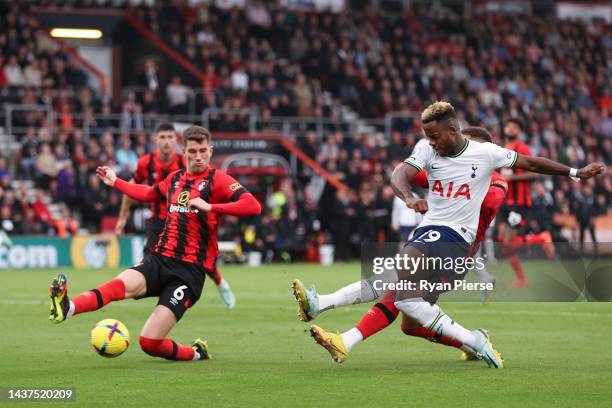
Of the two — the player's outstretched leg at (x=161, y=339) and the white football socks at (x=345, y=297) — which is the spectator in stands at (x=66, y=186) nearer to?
the player's outstretched leg at (x=161, y=339)

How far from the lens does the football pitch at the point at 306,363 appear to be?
26.3ft

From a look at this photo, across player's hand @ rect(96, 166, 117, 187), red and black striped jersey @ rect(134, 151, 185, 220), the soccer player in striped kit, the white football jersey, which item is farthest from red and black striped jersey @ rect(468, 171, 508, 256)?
red and black striped jersey @ rect(134, 151, 185, 220)

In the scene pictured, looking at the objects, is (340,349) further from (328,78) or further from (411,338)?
(328,78)

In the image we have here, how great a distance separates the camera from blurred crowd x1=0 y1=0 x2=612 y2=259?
28.2 metres

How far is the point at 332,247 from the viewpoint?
94.0ft

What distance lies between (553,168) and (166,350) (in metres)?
3.35

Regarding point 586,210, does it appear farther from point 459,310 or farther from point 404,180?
point 404,180

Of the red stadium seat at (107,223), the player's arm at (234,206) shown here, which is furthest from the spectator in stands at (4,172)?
the player's arm at (234,206)

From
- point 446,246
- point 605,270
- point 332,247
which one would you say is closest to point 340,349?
point 446,246

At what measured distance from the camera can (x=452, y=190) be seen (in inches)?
372

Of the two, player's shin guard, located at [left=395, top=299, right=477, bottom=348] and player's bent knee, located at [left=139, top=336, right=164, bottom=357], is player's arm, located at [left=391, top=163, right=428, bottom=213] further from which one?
player's bent knee, located at [left=139, top=336, right=164, bottom=357]

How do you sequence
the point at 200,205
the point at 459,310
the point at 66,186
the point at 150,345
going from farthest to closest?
the point at 66,186 < the point at 459,310 < the point at 150,345 < the point at 200,205

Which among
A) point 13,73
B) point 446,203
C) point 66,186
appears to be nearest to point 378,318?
point 446,203

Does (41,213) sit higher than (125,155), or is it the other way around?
(125,155)
